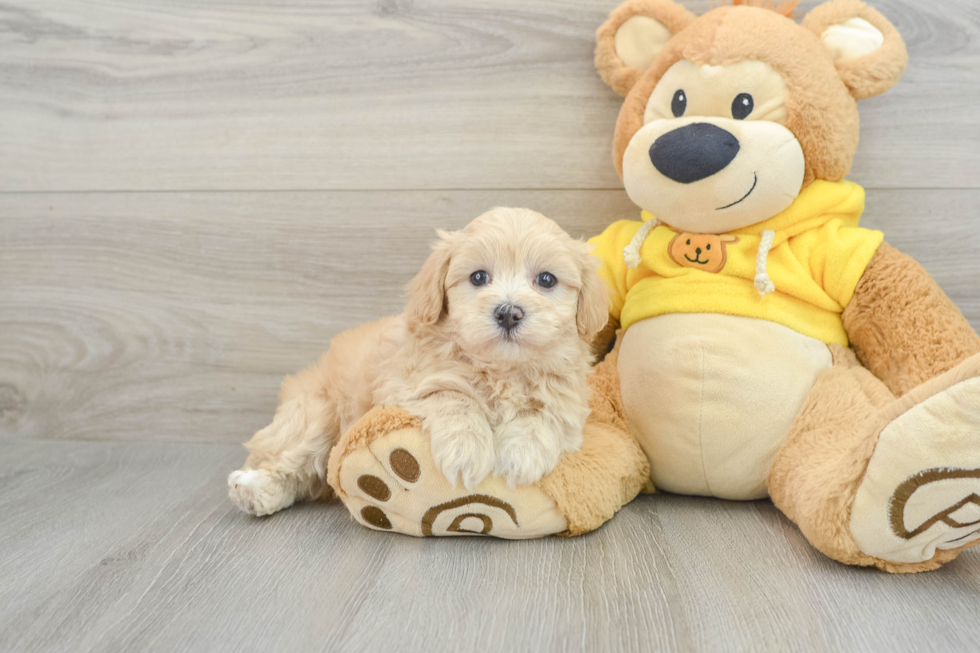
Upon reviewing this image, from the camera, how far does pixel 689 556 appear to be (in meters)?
1.09

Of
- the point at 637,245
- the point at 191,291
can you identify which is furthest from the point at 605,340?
the point at 191,291

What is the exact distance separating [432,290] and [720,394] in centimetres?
55

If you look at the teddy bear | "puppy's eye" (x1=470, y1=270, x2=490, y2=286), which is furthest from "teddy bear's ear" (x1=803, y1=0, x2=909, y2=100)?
"puppy's eye" (x1=470, y1=270, x2=490, y2=286)

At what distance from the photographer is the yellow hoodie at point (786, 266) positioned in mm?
1251

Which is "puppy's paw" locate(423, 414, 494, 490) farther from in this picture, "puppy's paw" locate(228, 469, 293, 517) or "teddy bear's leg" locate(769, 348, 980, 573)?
"teddy bear's leg" locate(769, 348, 980, 573)

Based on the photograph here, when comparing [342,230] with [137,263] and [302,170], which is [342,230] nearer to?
[302,170]

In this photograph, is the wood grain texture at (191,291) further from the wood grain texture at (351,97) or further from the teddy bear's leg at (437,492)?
the teddy bear's leg at (437,492)

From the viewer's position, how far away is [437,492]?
43.1 inches

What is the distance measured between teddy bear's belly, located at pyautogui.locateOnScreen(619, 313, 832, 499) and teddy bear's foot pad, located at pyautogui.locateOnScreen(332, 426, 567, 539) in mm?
286

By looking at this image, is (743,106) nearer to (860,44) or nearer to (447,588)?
(860,44)

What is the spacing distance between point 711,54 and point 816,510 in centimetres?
80

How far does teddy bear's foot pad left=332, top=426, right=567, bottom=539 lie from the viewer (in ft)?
3.57

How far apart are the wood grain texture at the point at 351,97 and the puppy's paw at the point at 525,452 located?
2.23ft

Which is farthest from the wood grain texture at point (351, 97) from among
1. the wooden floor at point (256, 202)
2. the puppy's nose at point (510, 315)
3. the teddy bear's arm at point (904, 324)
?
the puppy's nose at point (510, 315)
